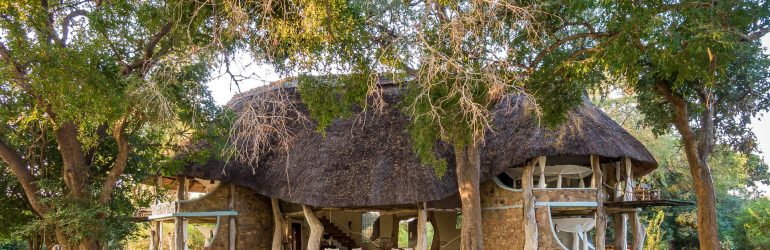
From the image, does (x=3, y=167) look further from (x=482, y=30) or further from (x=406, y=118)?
(x=482, y=30)

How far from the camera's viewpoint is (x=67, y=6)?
1265cm

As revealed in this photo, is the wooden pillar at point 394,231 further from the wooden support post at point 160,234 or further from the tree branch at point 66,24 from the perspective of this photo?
the tree branch at point 66,24

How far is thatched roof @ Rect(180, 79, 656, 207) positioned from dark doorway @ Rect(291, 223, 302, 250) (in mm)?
2870

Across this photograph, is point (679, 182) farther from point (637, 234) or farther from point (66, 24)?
point (66, 24)

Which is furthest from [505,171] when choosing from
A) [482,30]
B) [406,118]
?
[482,30]

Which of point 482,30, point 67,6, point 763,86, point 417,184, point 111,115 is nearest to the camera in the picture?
point 482,30

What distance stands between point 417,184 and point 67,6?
755 centimetres

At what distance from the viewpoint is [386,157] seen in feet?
55.1

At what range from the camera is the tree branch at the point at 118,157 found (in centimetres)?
1307

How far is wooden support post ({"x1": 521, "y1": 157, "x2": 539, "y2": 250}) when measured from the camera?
16062 mm

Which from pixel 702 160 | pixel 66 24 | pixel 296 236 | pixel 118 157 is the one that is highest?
pixel 66 24

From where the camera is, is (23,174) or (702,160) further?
(702,160)

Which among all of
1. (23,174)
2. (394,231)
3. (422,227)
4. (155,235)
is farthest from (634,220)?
(23,174)

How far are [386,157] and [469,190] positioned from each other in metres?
2.75
